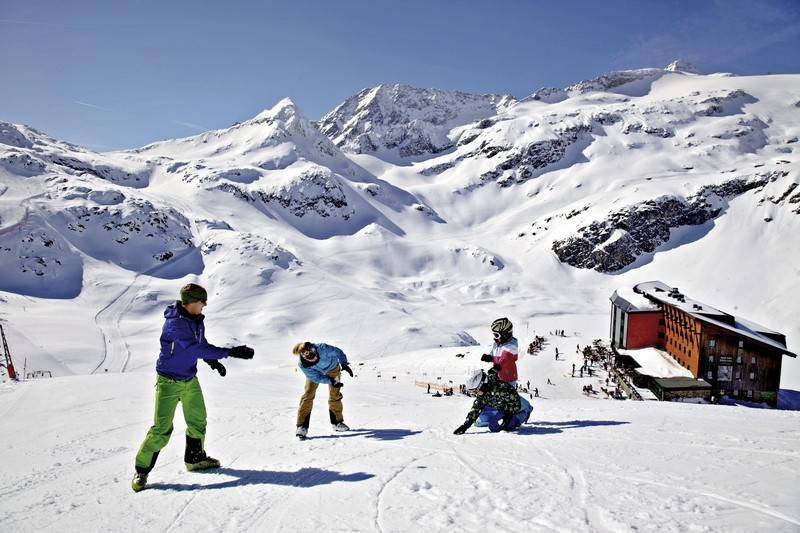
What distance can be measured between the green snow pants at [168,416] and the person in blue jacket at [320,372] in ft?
6.51

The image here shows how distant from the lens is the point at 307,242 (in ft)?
266

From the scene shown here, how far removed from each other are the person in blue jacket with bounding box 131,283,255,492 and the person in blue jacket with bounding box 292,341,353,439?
201 centimetres

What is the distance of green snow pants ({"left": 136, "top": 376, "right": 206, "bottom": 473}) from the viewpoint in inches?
187

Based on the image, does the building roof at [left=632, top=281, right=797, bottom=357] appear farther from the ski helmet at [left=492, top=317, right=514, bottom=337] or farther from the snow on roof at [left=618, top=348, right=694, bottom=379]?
the ski helmet at [left=492, top=317, right=514, bottom=337]

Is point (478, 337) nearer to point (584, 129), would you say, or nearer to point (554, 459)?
point (554, 459)

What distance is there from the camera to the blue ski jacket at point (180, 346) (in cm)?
493

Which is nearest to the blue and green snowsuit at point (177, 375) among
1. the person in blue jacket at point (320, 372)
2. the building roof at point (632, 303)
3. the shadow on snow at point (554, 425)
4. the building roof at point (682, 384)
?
the person in blue jacket at point (320, 372)

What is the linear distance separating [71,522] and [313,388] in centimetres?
377

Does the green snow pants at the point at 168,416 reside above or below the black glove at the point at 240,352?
below

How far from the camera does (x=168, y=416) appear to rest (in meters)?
5.01

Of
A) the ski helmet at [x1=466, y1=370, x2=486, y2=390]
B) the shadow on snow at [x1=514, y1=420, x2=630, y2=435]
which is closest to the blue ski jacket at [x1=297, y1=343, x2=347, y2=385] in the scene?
the ski helmet at [x1=466, y1=370, x2=486, y2=390]

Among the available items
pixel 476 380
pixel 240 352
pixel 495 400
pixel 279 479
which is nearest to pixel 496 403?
pixel 495 400

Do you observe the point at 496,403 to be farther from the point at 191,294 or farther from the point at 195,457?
the point at 191,294

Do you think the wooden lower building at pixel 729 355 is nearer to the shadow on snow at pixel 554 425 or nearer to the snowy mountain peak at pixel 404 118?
the shadow on snow at pixel 554 425
